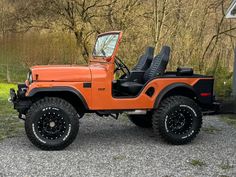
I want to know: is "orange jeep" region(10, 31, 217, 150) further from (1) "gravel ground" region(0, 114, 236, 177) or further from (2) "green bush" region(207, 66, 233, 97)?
(2) "green bush" region(207, 66, 233, 97)

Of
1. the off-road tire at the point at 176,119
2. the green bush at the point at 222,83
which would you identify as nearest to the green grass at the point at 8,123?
the off-road tire at the point at 176,119

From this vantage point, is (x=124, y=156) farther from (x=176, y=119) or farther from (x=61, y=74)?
(x=61, y=74)

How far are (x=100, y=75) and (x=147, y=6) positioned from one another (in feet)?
31.1

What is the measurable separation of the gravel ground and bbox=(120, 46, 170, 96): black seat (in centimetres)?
80

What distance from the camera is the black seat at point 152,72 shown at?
632cm

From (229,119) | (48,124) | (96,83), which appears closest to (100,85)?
(96,83)

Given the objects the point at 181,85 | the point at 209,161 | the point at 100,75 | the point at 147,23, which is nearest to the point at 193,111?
the point at 181,85

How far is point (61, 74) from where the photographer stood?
19.4 ft

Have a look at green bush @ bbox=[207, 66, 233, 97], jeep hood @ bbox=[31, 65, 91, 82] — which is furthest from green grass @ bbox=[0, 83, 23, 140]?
green bush @ bbox=[207, 66, 233, 97]

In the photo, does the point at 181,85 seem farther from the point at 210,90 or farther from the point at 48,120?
the point at 48,120

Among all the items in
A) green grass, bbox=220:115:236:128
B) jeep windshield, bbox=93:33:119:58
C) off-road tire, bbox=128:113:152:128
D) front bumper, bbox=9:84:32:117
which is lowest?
green grass, bbox=220:115:236:128

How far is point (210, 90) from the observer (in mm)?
6477

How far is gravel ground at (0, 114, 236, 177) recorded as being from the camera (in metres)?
4.91

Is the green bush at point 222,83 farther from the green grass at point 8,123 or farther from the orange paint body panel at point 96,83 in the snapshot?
the green grass at point 8,123
